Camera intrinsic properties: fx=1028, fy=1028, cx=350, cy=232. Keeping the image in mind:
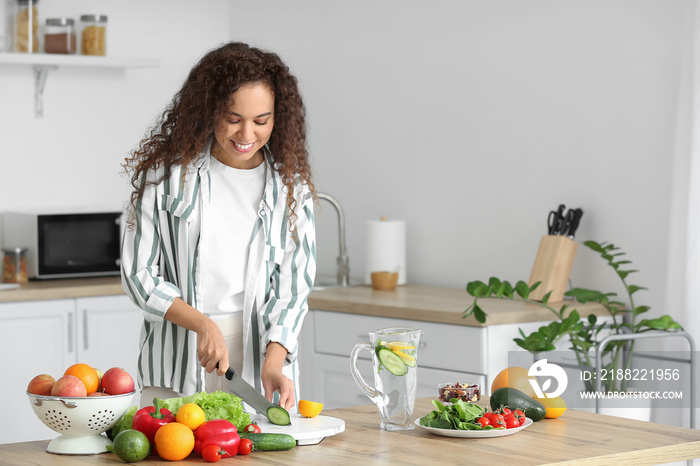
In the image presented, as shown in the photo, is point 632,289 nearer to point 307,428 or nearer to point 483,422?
point 483,422

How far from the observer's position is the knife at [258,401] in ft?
5.76

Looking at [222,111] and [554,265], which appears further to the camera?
[554,265]

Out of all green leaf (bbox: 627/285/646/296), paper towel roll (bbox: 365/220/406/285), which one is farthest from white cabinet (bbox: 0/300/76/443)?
green leaf (bbox: 627/285/646/296)

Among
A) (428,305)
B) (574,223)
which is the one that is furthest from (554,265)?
(428,305)

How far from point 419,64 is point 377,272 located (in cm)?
83

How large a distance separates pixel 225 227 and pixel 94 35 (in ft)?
7.54

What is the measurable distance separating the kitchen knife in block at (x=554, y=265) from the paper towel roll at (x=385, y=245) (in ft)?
2.30

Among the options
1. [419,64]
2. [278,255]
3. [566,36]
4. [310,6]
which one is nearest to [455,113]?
[419,64]

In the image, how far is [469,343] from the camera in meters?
3.09

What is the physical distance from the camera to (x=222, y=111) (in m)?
1.95

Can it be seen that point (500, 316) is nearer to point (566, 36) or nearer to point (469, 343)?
point (469, 343)

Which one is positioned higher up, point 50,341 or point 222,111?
point 222,111

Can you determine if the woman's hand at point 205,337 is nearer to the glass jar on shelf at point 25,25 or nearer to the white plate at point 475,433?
Answer: the white plate at point 475,433

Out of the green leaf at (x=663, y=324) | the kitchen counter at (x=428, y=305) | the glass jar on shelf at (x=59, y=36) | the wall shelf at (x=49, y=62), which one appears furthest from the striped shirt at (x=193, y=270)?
the glass jar on shelf at (x=59, y=36)
